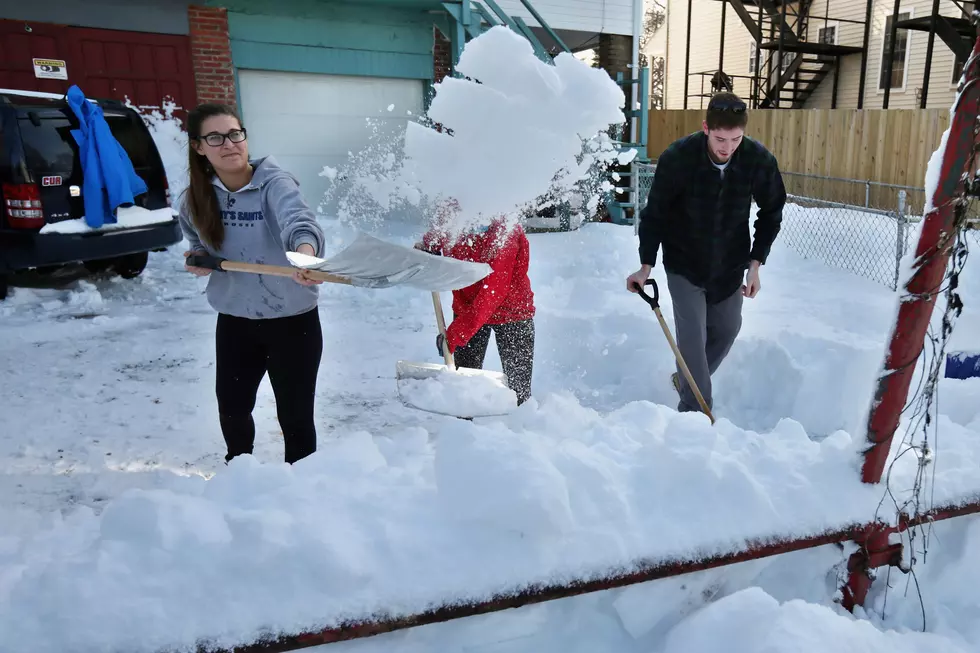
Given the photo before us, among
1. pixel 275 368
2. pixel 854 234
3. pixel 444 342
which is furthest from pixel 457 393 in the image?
pixel 854 234

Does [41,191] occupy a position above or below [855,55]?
below

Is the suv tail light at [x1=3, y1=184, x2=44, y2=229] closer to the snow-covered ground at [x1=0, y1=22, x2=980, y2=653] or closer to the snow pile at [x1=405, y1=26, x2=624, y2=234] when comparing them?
the snow-covered ground at [x1=0, y1=22, x2=980, y2=653]

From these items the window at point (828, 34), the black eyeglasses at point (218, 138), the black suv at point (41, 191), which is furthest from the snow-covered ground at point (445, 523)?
the window at point (828, 34)

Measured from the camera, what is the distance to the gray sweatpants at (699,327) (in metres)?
3.58

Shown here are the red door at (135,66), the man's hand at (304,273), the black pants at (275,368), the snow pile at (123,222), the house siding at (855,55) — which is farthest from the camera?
the house siding at (855,55)

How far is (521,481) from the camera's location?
1918 mm

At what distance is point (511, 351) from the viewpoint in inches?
138

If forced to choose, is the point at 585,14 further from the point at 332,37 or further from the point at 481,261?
the point at 481,261

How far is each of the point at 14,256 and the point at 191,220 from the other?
4.61 meters

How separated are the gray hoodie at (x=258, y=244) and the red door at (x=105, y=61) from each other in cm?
832

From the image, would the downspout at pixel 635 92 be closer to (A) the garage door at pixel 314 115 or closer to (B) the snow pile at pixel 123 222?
(A) the garage door at pixel 314 115

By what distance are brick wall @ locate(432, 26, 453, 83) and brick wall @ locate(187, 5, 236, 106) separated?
3142 mm

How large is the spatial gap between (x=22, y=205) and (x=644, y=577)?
6.36 meters

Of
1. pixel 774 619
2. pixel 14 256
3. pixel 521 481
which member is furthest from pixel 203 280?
pixel 774 619
